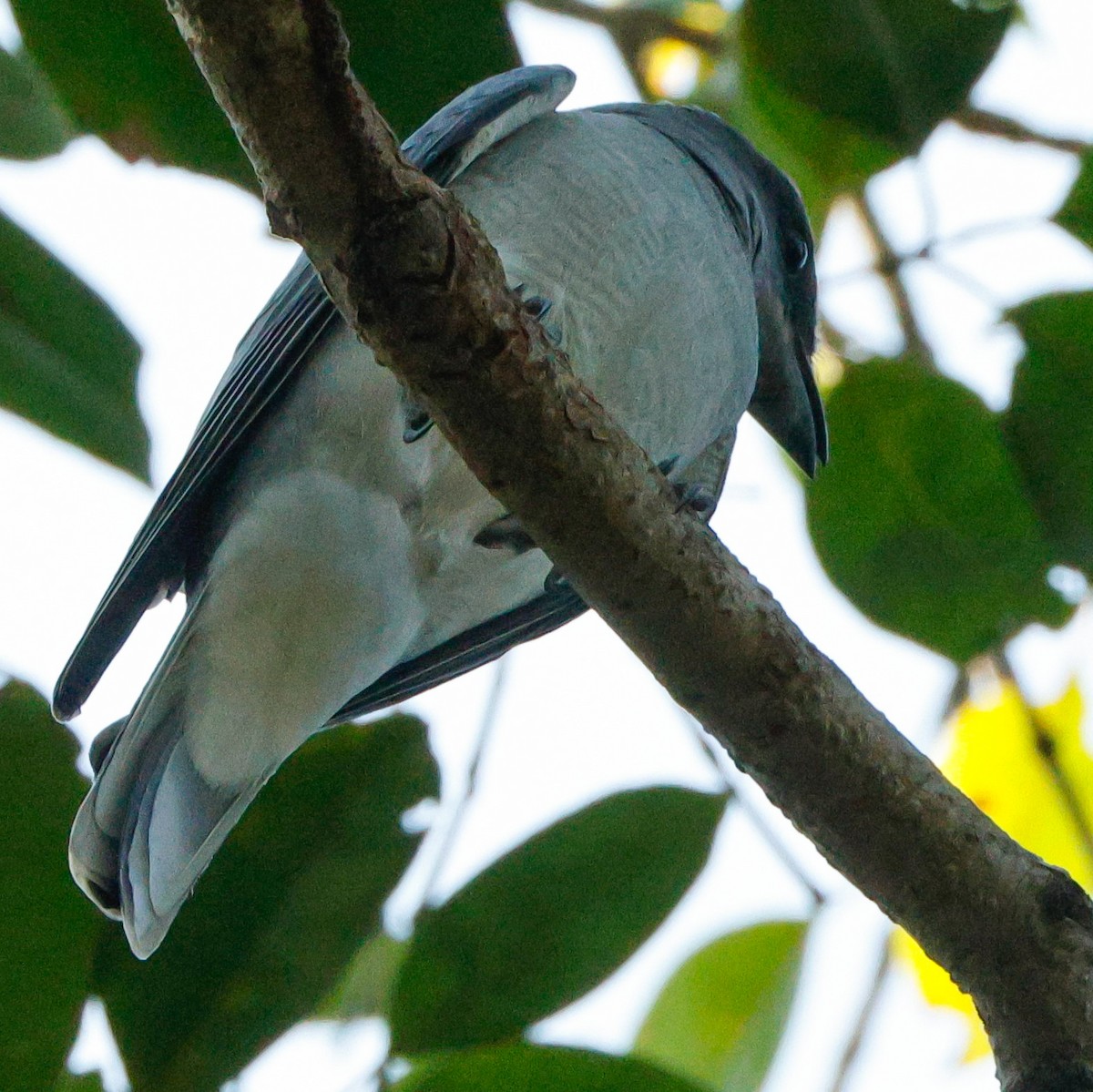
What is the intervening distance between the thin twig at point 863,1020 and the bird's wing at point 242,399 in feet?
6.44

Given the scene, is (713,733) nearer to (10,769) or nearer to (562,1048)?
(562,1048)

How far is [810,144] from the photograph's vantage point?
2.97 meters

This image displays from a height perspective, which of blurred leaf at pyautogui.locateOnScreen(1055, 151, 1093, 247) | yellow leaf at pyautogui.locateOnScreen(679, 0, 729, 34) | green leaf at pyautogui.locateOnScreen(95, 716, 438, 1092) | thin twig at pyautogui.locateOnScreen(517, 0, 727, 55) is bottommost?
green leaf at pyautogui.locateOnScreen(95, 716, 438, 1092)

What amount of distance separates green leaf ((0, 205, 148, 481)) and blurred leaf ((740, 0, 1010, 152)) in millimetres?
1207

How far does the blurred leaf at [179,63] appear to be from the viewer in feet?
7.52

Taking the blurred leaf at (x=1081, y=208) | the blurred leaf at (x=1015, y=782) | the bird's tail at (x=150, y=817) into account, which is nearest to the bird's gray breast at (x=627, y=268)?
the blurred leaf at (x=1081, y=208)

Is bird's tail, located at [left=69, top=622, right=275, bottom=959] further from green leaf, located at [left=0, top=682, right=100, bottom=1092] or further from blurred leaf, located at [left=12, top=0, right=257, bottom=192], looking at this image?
blurred leaf, located at [left=12, top=0, right=257, bottom=192]

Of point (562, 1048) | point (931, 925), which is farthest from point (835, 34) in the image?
point (562, 1048)

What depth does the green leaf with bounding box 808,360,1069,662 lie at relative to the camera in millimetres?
2496

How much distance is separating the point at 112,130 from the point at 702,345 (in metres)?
1.01

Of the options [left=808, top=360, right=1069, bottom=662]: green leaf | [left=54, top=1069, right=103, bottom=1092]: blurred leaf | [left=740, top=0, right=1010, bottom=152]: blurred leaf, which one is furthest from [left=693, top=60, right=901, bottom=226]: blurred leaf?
[left=54, top=1069, right=103, bottom=1092]: blurred leaf

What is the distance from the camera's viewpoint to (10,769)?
214 cm

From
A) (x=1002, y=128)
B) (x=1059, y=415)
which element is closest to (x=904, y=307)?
(x=1002, y=128)

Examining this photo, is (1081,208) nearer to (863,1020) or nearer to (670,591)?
(670,591)
